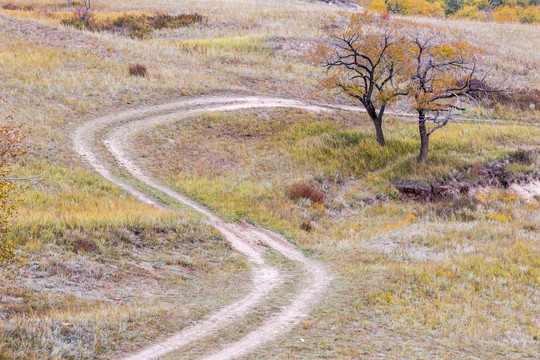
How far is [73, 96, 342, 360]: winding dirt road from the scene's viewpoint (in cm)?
895

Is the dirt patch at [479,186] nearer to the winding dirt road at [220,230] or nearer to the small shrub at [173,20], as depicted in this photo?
the winding dirt road at [220,230]

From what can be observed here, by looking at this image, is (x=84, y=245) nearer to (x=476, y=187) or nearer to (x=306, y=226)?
(x=306, y=226)

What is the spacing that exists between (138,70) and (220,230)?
19.4 m

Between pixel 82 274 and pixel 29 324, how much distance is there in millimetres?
3086

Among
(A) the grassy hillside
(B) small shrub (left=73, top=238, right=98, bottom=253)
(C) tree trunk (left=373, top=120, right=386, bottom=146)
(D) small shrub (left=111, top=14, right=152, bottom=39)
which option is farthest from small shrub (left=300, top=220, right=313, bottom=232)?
(D) small shrub (left=111, top=14, right=152, bottom=39)

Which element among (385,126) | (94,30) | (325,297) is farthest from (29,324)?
(94,30)

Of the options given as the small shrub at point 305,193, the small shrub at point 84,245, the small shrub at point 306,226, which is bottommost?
the small shrub at point 306,226

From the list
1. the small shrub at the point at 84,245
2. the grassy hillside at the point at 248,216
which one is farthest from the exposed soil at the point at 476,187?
the small shrub at the point at 84,245

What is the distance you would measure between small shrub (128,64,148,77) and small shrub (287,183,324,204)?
15.8m

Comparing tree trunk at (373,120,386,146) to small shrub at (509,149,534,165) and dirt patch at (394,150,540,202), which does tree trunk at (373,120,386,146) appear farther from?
small shrub at (509,149,534,165)

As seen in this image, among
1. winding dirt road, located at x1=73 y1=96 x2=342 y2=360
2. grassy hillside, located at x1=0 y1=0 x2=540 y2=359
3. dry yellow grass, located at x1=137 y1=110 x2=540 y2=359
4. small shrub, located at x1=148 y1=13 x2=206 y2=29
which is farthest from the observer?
small shrub, located at x1=148 y1=13 x2=206 y2=29

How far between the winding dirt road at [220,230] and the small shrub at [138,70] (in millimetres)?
4507

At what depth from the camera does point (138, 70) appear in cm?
3186

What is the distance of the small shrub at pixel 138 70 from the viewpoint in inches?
1247
